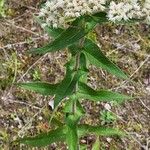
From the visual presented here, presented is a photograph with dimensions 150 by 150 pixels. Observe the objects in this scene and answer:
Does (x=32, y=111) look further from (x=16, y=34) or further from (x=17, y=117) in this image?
(x=16, y=34)

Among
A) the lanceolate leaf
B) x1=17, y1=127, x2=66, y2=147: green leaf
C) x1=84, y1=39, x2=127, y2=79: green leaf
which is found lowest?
x1=17, y1=127, x2=66, y2=147: green leaf

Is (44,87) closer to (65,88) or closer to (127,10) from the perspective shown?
(65,88)

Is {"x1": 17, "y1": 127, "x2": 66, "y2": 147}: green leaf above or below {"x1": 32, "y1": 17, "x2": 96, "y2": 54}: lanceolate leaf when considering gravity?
below

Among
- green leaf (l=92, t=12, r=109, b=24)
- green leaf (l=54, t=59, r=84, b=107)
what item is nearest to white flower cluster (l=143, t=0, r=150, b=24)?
green leaf (l=92, t=12, r=109, b=24)

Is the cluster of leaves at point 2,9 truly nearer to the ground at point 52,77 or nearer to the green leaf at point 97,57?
the ground at point 52,77

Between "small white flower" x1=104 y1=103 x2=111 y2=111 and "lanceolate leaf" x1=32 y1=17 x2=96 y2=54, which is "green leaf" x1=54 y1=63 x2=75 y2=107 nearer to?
"lanceolate leaf" x1=32 y1=17 x2=96 y2=54

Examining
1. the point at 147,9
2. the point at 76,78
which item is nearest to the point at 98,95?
the point at 76,78

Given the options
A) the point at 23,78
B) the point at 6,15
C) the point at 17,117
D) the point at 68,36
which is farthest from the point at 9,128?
the point at 68,36
